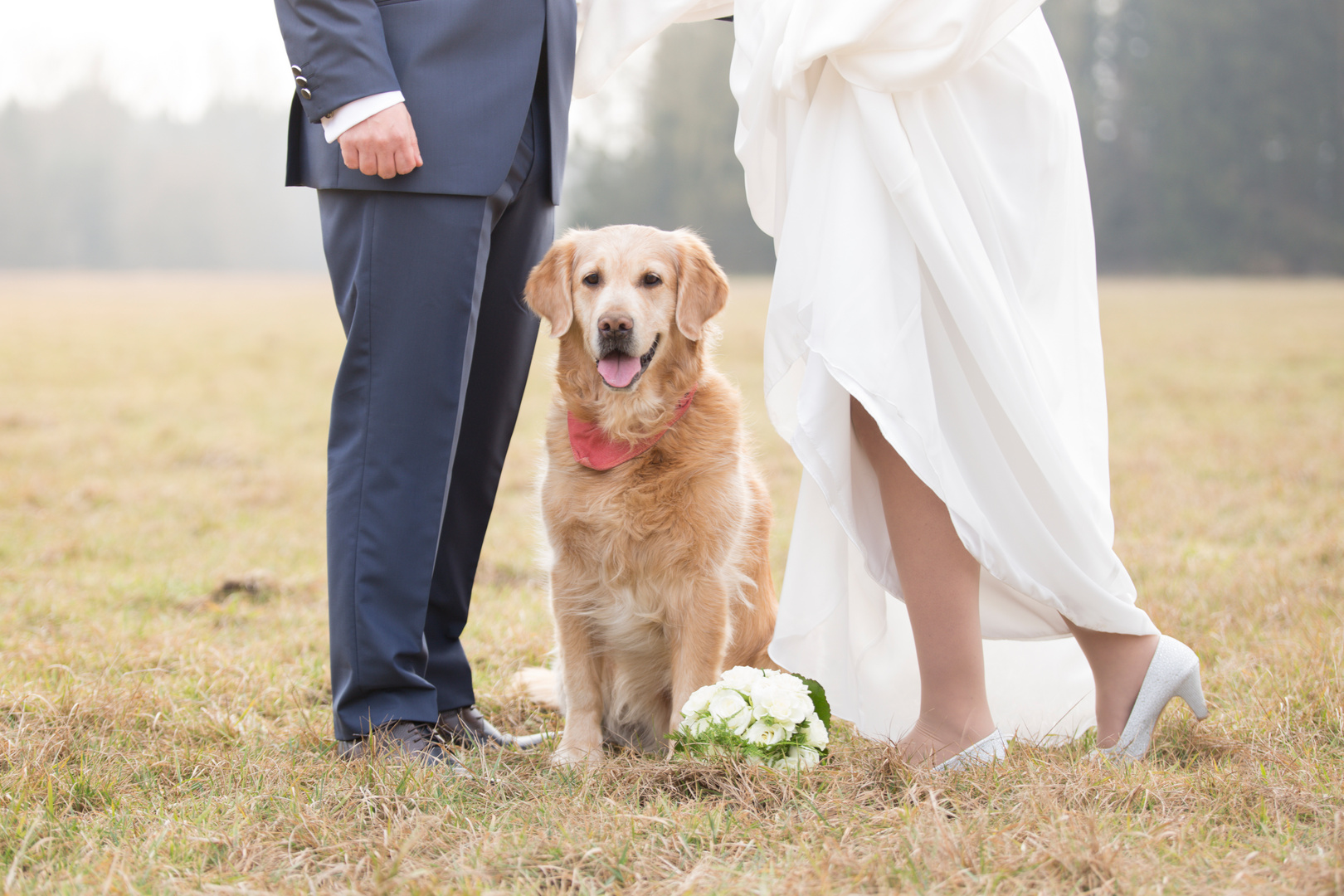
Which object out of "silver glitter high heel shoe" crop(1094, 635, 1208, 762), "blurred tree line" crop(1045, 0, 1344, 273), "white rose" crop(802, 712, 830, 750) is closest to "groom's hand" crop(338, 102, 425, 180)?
"white rose" crop(802, 712, 830, 750)

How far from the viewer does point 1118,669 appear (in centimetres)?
216

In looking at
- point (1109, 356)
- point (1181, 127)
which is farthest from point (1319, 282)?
point (1109, 356)

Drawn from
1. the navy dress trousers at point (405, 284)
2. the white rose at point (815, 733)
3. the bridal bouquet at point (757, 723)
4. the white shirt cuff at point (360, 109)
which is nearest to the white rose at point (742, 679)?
the bridal bouquet at point (757, 723)

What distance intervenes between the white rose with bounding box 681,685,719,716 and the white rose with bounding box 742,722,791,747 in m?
0.12

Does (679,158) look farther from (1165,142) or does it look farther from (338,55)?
(338,55)

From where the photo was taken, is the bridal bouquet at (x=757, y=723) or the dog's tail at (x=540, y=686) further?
the dog's tail at (x=540, y=686)

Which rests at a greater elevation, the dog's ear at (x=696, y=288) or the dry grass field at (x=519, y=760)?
the dog's ear at (x=696, y=288)

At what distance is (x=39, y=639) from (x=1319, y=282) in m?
32.3

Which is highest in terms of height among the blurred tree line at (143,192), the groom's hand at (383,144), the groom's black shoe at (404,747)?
the blurred tree line at (143,192)

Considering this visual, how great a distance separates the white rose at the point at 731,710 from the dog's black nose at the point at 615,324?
0.85 m

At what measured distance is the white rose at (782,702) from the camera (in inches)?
81.8

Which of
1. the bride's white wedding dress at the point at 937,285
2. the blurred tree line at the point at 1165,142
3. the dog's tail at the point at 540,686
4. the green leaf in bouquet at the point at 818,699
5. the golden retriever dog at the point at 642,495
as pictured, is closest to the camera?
the bride's white wedding dress at the point at 937,285

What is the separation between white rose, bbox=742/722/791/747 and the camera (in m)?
2.04

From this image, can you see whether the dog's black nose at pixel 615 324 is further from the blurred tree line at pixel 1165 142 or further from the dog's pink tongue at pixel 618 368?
the blurred tree line at pixel 1165 142
